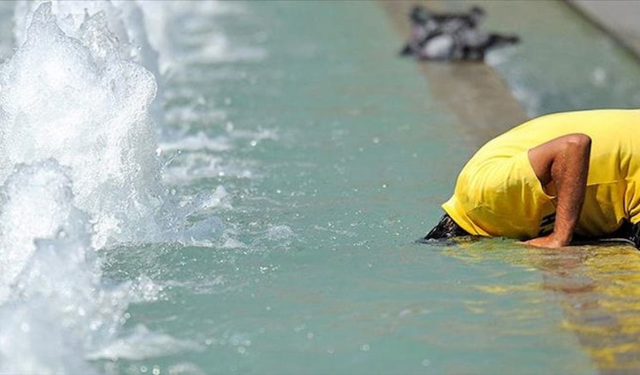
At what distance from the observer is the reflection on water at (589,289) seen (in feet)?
16.9

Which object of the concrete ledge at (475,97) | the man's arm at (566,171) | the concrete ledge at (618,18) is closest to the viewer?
the man's arm at (566,171)

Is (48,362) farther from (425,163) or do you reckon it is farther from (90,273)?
(425,163)

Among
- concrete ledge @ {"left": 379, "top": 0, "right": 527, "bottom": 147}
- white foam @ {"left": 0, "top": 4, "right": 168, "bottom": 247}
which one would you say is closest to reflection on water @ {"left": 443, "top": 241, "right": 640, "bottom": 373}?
white foam @ {"left": 0, "top": 4, "right": 168, "bottom": 247}

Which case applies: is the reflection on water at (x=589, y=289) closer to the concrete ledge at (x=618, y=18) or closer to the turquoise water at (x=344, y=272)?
the turquoise water at (x=344, y=272)

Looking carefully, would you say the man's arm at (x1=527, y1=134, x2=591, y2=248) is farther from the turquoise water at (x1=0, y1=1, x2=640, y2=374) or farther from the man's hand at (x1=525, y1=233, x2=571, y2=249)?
the turquoise water at (x1=0, y1=1, x2=640, y2=374)

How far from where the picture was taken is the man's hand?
625 centimetres

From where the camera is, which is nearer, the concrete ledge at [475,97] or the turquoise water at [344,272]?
the turquoise water at [344,272]

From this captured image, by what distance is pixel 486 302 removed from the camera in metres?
5.62

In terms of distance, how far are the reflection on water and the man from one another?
0.29 ft

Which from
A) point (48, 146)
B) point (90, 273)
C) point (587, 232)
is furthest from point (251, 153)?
point (90, 273)

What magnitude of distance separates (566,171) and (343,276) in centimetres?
89

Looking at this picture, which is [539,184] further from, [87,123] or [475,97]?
[475,97]

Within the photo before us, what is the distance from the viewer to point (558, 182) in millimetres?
6125

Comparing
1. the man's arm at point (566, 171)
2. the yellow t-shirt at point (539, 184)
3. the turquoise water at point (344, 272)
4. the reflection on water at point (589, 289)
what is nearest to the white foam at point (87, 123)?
the turquoise water at point (344, 272)
